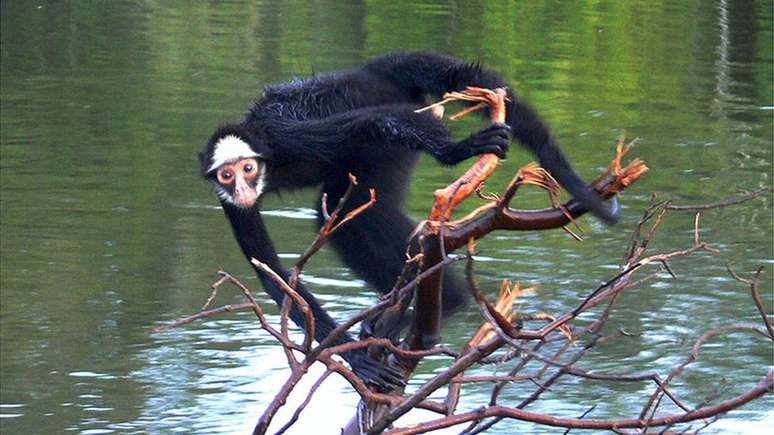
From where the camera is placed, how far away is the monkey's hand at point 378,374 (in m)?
3.96

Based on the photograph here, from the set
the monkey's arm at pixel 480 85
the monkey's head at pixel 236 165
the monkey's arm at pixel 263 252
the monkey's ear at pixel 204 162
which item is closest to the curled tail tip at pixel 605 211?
the monkey's arm at pixel 480 85

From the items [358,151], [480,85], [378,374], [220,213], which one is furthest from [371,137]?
[220,213]

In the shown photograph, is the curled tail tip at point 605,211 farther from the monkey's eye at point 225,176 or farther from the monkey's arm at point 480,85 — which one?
the monkey's eye at point 225,176

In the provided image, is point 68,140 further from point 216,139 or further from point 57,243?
point 216,139

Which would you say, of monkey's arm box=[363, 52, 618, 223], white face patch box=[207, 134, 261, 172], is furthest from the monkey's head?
monkey's arm box=[363, 52, 618, 223]

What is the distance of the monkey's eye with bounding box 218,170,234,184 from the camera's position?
4.35m

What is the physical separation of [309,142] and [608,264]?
4382 millimetres

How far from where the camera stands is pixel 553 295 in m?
7.76

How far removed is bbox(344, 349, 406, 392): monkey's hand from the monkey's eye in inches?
29.2

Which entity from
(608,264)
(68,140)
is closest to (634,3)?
(68,140)

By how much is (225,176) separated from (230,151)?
12cm

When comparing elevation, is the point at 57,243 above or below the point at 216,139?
below

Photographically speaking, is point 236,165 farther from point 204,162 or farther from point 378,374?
point 378,374

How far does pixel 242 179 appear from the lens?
14.3ft
